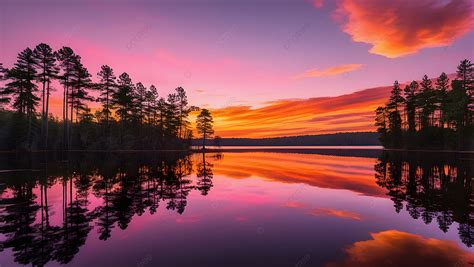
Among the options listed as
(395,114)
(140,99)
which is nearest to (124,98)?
(140,99)

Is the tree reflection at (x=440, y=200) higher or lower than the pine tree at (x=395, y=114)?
lower

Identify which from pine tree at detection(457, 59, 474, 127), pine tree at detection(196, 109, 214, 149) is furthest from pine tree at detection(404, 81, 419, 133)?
pine tree at detection(196, 109, 214, 149)

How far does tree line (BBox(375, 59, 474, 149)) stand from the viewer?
190 feet

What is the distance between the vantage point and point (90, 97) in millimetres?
55344

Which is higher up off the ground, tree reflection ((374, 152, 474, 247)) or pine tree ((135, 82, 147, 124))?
pine tree ((135, 82, 147, 124))

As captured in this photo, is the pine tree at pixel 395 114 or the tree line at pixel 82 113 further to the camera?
the pine tree at pixel 395 114

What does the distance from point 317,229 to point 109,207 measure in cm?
881

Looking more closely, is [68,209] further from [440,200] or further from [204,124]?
[204,124]

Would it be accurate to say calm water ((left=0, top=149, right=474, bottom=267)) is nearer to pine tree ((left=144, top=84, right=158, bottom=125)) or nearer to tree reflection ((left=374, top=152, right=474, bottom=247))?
tree reflection ((left=374, top=152, right=474, bottom=247))

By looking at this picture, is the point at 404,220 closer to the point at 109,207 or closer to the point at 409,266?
the point at 409,266

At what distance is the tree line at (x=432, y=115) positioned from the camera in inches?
2285

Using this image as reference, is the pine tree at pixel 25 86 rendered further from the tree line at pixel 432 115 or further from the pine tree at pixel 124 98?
the tree line at pixel 432 115

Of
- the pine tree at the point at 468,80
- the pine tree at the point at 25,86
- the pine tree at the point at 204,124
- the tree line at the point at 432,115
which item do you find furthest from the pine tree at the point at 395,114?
the pine tree at the point at 25,86

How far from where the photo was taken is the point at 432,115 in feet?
237
